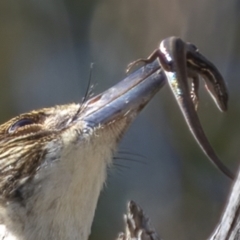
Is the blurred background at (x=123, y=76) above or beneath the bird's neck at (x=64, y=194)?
above

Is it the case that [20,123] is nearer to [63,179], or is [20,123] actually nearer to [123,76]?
[63,179]

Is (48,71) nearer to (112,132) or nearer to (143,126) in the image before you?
(143,126)

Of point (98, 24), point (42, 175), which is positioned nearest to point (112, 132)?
point (42, 175)

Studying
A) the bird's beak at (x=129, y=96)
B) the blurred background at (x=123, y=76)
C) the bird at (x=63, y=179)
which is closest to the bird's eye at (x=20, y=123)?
the bird at (x=63, y=179)

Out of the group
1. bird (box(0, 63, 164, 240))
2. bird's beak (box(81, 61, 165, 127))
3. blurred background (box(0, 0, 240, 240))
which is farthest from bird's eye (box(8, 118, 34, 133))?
blurred background (box(0, 0, 240, 240))

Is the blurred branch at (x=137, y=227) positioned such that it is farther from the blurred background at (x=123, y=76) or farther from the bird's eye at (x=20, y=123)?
the blurred background at (x=123, y=76)

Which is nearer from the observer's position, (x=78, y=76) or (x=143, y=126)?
(x=143, y=126)

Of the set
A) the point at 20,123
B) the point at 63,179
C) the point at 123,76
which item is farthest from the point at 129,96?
the point at 123,76

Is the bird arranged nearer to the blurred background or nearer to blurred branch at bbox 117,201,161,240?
blurred branch at bbox 117,201,161,240

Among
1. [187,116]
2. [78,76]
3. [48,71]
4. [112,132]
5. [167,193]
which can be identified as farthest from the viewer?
[48,71]
